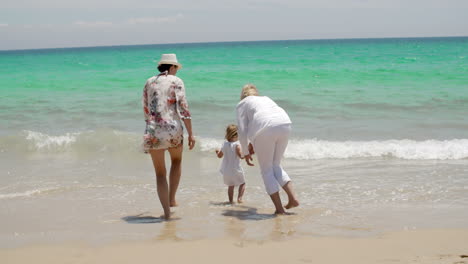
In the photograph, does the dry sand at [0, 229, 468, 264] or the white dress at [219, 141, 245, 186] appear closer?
the dry sand at [0, 229, 468, 264]

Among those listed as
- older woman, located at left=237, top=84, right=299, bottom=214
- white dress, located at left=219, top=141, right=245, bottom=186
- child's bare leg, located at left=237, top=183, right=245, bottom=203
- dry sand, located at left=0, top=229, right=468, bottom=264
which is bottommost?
child's bare leg, located at left=237, top=183, right=245, bottom=203

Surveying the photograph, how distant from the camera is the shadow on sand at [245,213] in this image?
5.43 m

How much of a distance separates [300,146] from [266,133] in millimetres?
4361

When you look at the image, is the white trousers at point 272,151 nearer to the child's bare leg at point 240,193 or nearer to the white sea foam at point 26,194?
the child's bare leg at point 240,193

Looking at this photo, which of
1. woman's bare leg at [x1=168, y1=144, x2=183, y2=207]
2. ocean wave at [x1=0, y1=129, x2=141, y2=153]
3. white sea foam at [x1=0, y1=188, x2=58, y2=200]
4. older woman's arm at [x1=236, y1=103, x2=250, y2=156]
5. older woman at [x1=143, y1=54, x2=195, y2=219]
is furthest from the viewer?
ocean wave at [x1=0, y1=129, x2=141, y2=153]

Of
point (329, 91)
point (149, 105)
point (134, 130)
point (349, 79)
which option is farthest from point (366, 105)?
point (149, 105)

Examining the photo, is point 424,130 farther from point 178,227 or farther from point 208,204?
point 178,227

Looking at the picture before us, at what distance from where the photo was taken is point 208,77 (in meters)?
25.6

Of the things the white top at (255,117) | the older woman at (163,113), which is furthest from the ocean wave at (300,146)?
the older woman at (163,113)

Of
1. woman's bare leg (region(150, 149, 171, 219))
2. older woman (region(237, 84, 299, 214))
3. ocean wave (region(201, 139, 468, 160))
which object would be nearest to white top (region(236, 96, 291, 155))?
older woman (region(237, 84, 299, 214))

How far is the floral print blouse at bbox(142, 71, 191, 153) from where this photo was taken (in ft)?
17.1

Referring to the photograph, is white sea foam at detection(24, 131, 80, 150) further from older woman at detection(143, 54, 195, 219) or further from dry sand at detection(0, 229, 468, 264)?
dry sand at detection(0, 229, 468, 264)

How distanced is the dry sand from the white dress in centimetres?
177

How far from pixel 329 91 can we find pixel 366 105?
3.36 m
